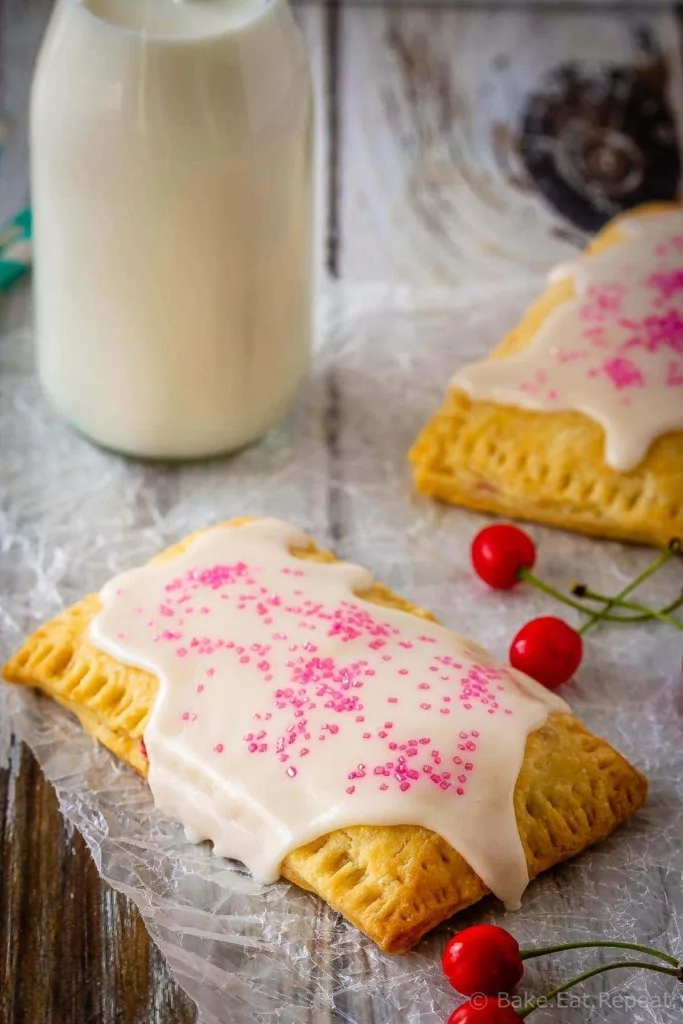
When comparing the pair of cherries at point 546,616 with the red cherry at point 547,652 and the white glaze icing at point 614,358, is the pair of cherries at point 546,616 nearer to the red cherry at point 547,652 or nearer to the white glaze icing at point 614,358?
the red cherry at point 547,652

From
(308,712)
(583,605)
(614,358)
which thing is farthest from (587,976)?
(614,358)

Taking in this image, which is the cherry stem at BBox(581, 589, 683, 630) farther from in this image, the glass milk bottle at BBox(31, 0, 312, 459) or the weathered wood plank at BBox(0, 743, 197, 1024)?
the weathered wood plank at BBox(0, 743, 197, 1024)

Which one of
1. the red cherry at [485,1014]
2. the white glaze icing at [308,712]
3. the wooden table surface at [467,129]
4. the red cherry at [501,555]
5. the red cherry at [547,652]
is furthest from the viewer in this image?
the wooden table surface at [467,129]

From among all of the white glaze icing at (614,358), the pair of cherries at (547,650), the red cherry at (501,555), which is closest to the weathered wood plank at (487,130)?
the white glaze icing at (614,358)

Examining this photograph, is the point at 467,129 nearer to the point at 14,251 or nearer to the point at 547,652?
the point at 14,251

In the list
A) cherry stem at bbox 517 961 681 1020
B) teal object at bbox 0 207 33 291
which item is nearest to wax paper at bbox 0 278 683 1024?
cherry stem at bbox 517 961 681 1020
